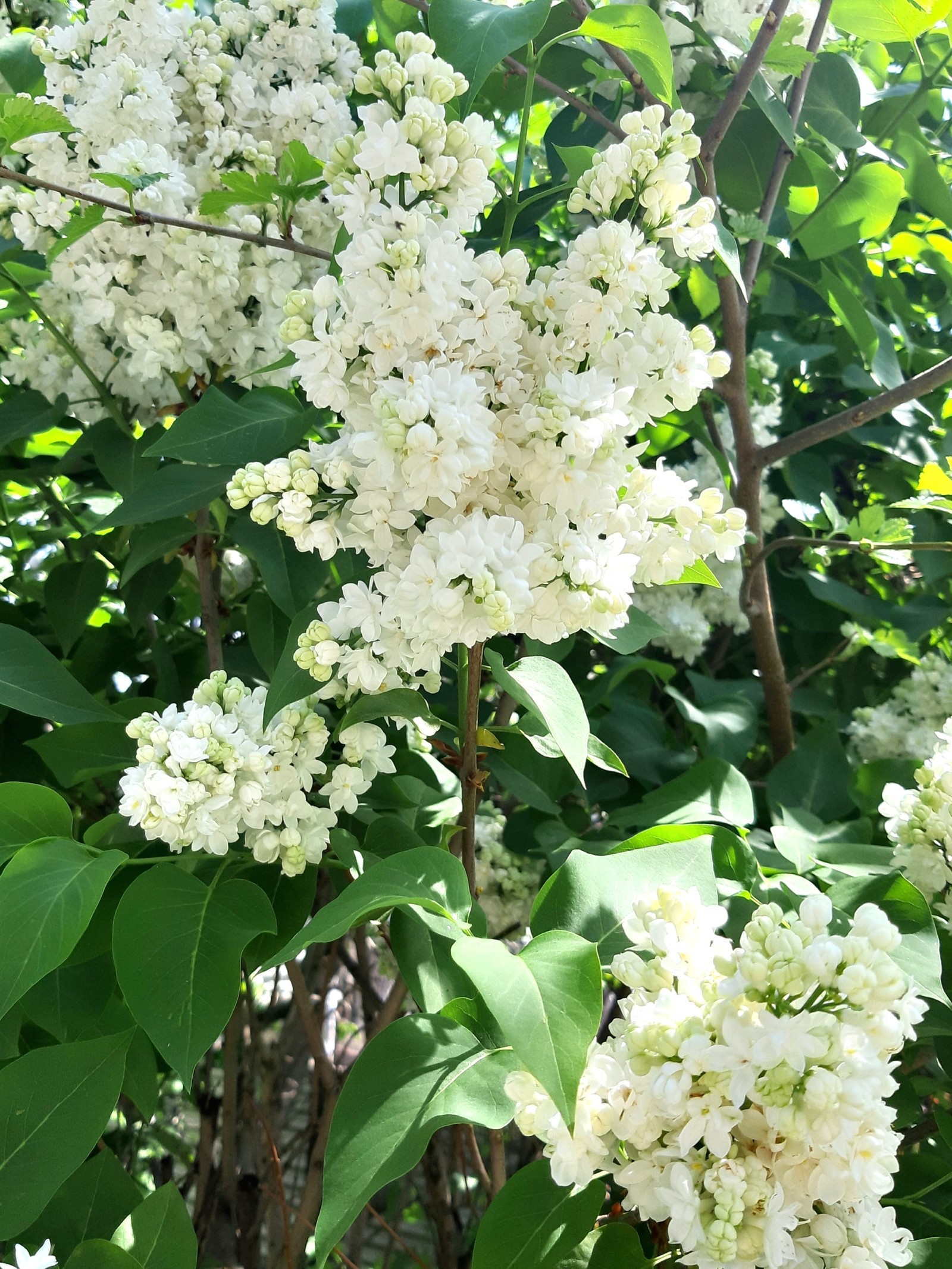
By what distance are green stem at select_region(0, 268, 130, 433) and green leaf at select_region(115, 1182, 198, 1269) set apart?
68 cm

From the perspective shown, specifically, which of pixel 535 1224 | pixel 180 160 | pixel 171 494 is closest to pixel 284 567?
pixel 171 494

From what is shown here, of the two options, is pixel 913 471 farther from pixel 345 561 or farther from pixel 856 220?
pixel 345 561

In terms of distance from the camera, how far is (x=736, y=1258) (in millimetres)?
499

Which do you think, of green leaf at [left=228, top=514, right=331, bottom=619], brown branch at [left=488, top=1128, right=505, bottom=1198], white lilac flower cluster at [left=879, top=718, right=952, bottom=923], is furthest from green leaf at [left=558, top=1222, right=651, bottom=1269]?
green leaf at [left=228, top=514, right=331, bottom=619]

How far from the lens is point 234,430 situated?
2.61ft

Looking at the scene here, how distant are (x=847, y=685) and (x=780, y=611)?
138 millimetres

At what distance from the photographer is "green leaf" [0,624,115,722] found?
80cm

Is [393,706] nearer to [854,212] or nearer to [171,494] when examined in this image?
[171,494]

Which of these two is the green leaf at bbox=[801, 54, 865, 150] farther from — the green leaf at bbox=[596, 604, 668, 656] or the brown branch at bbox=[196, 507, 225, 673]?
the brown branch at bbox=[196, 507, 225, 673]

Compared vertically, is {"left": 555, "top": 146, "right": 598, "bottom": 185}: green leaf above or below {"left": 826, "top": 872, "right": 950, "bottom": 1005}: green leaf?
above

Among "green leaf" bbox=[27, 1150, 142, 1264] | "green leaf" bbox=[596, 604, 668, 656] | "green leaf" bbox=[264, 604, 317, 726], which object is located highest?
"green leaf" bbox=[264, 604, 317, 726]

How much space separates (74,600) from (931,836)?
824mm

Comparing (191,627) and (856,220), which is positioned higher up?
(856,220)

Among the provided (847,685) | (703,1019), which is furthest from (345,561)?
(847,685)
